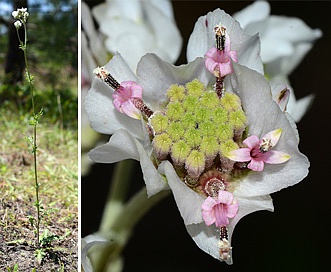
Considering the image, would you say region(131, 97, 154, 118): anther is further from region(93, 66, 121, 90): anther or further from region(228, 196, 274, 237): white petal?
region(228, 196, 274, 237): white petal

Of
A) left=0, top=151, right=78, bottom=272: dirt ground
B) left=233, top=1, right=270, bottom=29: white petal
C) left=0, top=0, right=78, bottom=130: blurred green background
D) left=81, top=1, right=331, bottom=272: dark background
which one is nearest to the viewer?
left=0, top=151, right=78, bottom=272: dirt ground

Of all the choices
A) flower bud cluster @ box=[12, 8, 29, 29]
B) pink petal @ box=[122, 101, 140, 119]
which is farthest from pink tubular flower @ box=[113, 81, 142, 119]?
flower bud cluster @ box=[12, 8, 29, 29]

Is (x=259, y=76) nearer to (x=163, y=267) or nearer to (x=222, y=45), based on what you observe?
(x=222, y=45)

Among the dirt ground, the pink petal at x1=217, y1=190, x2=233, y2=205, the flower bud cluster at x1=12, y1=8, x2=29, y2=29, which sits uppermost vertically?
the flower bud cluster at x1=12, y1=8, x2=29, y2=29

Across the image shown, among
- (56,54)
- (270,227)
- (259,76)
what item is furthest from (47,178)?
(270,227)

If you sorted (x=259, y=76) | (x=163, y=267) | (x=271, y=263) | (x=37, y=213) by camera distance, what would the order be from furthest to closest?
(x=163, y=267)
(x=271, y=263)
(x=37, y=213)
(x=259, y=76)

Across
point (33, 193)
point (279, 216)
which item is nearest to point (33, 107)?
point (33, 193)
